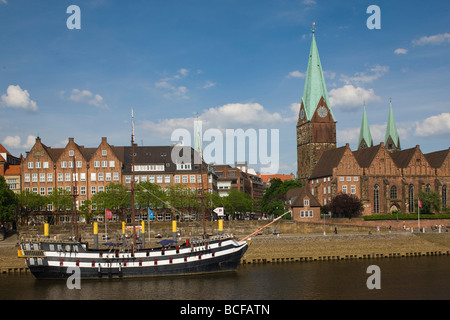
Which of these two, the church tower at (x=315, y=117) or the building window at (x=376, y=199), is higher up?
the church tower at (x=315, y=117)

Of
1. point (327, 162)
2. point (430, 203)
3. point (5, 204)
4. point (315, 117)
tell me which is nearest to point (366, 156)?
point (327, 162)

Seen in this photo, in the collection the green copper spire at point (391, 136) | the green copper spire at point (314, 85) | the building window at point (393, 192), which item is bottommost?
the building window at point (393, 192)

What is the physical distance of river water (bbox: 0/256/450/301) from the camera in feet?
138

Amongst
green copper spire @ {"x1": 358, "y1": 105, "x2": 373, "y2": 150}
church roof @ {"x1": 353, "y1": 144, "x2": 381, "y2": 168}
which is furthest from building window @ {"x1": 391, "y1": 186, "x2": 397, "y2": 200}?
green copper spire @ {"x1": 358, "y1": 105, "x2": 373, "y2": 150}

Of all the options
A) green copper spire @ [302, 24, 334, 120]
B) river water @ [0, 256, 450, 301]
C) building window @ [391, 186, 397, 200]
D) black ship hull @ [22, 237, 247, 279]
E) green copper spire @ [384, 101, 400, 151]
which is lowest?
river water @ [0, 256, 450, 301]

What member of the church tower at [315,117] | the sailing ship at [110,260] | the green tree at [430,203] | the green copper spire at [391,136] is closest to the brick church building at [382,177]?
the green tree at [430,203]

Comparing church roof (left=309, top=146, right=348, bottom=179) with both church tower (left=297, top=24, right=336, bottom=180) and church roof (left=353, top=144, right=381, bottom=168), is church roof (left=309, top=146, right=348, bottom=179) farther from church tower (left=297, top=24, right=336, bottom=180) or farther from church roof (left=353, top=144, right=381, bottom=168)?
church tower (left=297, top=24, right=336, bottom=180)

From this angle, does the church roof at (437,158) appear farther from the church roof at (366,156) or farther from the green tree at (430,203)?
the church roof at (366,156)

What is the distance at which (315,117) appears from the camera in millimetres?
128375

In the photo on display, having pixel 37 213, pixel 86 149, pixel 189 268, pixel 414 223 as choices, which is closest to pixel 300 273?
pixel 189 268

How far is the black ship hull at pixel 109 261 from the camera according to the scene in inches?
2053

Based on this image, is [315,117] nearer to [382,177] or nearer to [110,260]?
[382,177]

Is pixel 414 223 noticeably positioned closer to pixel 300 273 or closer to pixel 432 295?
pixel 300 273

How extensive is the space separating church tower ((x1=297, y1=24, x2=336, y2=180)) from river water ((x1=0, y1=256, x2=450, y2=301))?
71.1m
